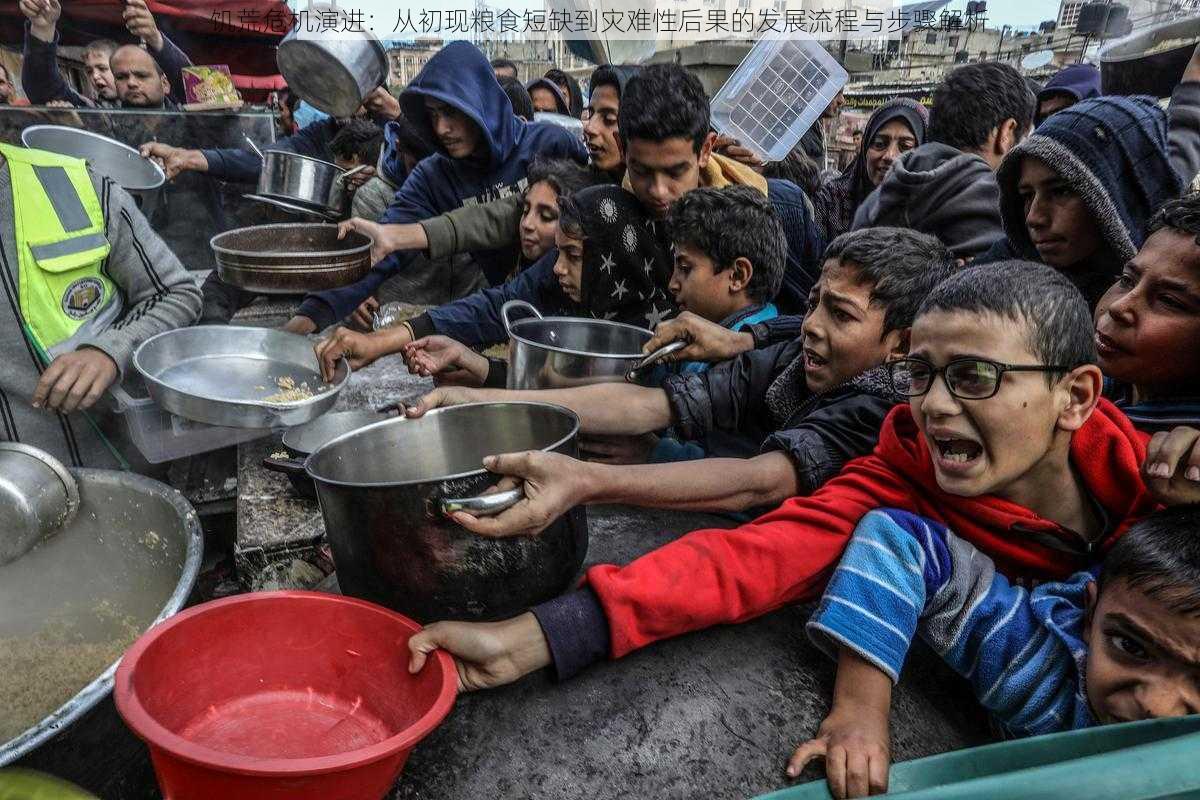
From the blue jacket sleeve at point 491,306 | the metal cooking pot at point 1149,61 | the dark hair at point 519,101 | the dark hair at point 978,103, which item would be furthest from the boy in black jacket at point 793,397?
the dark hair at point 519,101

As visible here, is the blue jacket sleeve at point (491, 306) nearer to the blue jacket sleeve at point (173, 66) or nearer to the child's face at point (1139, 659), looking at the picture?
the child's face at point (1139, 659)

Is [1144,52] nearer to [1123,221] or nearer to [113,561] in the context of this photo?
[1123,221]

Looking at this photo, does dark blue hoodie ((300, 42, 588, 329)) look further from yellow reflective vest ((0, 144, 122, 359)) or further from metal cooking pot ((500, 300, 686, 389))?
metal cooking pot ((500, 300, 686, 389))

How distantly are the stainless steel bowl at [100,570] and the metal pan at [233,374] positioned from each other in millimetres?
263

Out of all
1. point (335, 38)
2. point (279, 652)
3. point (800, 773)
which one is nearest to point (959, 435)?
point (800, 773)

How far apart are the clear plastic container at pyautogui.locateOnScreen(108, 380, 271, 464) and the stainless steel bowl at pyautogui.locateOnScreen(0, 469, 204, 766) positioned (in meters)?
0.50

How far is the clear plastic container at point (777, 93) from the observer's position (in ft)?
12.5

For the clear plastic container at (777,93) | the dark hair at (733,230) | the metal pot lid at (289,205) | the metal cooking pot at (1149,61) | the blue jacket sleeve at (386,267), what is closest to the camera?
the dark hair at (733,230)

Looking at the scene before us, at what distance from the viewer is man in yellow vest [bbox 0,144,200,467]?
92.4 inches

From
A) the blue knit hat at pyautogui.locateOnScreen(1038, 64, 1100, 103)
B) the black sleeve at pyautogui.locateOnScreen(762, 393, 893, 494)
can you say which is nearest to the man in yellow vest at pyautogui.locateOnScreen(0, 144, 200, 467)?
the black sleeve at pyautogui.locateOnScreen(762, 393, 893, 494)

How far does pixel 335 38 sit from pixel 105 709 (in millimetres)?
3547

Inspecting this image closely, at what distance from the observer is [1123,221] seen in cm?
188

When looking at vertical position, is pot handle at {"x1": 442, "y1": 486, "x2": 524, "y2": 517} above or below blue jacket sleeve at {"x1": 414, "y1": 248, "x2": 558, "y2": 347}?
above

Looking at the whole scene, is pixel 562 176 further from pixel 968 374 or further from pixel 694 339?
pixel 968 374
